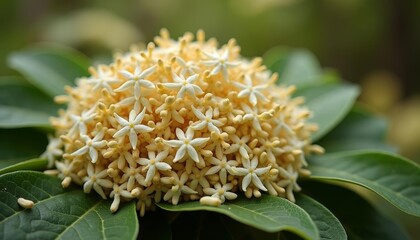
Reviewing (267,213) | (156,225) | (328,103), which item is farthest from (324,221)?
(328,103)

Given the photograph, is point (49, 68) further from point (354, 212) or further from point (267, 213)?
point (354, 212)

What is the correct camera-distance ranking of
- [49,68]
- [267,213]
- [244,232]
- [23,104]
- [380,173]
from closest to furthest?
1. [267,213]
2. [244,232]
3. [380,173]
4. [23,104]
5. [49,68]

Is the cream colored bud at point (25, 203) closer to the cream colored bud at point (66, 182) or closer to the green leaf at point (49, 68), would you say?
the cream colored bud at point (66, 182)

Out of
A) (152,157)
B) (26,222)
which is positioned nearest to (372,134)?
(152,157)

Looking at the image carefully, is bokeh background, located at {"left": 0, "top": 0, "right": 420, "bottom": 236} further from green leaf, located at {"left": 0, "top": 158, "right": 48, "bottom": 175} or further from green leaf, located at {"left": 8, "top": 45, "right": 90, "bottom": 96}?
green leaf, located at {"left": 0, "top": 158, "right": 48, "bottom": 175}

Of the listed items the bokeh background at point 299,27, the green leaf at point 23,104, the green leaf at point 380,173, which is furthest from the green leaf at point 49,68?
the bokeh background at point 299,27
